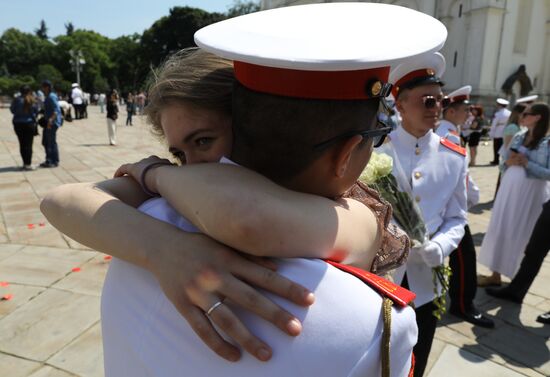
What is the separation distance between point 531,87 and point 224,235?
31.6m

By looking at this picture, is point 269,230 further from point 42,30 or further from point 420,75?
point 42,30

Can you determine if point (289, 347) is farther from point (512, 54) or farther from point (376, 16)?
point (512, 54)

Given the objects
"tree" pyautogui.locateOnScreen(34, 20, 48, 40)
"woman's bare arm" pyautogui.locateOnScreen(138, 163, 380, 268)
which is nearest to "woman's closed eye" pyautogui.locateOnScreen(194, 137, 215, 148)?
"woman's bare arm" pyautogui.locateOnScreen(138, 163, 380, 268)

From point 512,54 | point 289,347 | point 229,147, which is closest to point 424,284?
point 229,147

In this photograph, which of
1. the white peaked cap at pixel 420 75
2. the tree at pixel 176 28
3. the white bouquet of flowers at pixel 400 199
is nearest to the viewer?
the white bouquet of flowers at pixel 400 199

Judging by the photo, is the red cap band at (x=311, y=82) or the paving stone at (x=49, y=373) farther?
the paving stone at (x=49, y=373)

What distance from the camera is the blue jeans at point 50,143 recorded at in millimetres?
9812

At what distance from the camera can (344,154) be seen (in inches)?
33.6

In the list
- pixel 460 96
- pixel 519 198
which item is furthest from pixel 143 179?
pixel 460 96

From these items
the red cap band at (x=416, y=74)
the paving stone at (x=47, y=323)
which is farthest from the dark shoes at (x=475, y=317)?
the paving stone at (x=47, y=323)

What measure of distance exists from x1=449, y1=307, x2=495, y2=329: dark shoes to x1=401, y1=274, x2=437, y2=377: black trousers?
5.35 ft

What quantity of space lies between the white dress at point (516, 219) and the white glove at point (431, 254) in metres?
2.89

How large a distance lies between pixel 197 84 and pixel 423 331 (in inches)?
77.7

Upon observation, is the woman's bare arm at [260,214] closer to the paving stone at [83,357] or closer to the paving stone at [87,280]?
the paving stone at [83,357]
